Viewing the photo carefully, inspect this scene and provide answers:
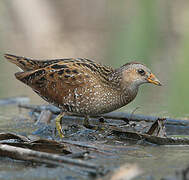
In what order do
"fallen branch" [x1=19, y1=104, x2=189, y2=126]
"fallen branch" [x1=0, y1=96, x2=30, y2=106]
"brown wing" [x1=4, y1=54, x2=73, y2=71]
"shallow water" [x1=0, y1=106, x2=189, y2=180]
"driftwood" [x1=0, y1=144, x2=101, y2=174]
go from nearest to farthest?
"driftwood" [x1=0, y1=144, x2=101, y2=174] < "shallow water" [x1=0, y1=106, x2=189, y2=180] < "fallen branch" [x1=19, y1=104, x2=189, y2=126] < "brown wing" [x1=4, y1=54, x2=73, y2=71] < "fallen branch" [x1=0, y1=96, x2=30, y2=106]

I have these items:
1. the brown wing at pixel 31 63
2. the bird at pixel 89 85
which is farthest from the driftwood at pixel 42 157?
the brown wing at pixel 31 63

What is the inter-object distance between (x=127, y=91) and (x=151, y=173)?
2301 mm

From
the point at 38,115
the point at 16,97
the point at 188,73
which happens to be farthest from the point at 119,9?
the point at 38,115

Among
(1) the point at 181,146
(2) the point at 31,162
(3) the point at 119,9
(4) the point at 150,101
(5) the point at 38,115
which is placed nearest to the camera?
(2) the point at 31,162

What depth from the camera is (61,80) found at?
6.34 meters

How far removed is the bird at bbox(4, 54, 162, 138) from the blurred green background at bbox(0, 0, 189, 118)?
1.25 meters

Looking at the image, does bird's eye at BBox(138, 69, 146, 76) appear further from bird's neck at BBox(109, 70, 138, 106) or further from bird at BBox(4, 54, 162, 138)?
bird's neck at BBox(109, 70, 138, 106)

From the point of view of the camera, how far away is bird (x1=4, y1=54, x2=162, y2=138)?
Result: 6.14 metres

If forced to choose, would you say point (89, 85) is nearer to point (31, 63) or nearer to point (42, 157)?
point (31, 63)

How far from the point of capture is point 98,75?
633 cm

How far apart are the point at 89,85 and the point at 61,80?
42cm

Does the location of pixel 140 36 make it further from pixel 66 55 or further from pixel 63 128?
pixel 63 128

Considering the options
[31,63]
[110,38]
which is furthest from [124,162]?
[110,38]

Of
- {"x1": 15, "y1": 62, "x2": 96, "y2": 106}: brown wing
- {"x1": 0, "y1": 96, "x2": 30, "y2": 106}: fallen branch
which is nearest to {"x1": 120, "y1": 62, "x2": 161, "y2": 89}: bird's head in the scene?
{"x1": 15, "y1": 62, "x2": 96, "y2": 106}: brown wing
